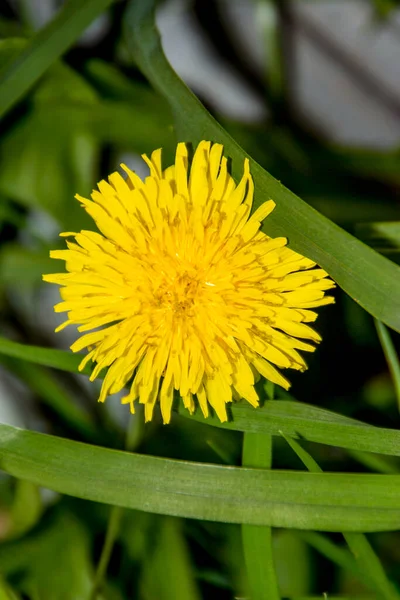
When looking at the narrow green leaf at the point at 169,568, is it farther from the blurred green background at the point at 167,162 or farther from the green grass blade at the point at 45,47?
the green grass blade at the point at 45,47

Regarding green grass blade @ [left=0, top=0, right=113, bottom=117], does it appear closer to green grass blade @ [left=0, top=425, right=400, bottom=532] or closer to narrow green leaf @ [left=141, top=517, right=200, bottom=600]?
green grass blade @ [left=0, top=425, right=400, bottom=532]

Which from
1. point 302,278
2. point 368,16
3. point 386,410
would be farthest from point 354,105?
point 302,278

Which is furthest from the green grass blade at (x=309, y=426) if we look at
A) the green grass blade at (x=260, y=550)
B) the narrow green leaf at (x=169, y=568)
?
the narrow green leaf at (x=169, y=568)

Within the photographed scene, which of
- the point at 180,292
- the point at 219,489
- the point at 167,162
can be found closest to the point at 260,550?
the point at 219,489

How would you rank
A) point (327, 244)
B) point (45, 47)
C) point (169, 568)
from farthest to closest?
point (169, 568) → point (45, 47) → point (327, 244)

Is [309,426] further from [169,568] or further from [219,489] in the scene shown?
[169,568]
